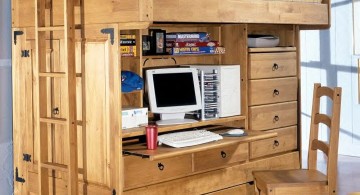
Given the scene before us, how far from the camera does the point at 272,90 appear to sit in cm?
464

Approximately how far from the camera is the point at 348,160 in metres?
6.96

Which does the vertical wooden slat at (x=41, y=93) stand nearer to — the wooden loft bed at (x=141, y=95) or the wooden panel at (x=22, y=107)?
the wooden loft bed at (x=141, y=95)

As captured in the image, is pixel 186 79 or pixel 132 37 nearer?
pixel 132 37

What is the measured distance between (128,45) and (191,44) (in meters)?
0.56

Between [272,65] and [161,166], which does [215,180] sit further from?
[272,65]

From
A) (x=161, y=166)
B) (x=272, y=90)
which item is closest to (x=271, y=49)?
(x=272, y=90)

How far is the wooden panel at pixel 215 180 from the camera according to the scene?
384 cm

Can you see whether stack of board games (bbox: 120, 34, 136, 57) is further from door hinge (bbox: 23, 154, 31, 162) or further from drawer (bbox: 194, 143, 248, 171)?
door hinge (bbox: 23, 154, 31, 162)

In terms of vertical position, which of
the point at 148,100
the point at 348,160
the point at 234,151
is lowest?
the point at 348,160

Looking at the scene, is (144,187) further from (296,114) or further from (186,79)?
(296,114)

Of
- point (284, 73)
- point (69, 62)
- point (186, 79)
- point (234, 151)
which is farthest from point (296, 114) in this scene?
point (69, 62)

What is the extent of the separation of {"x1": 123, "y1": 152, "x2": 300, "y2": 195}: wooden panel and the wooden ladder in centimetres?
40

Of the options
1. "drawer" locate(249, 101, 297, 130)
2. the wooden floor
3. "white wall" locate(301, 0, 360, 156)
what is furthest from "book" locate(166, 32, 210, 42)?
"white wall" locate(301, 0, 360, 156)

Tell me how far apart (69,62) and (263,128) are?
1.56 m
